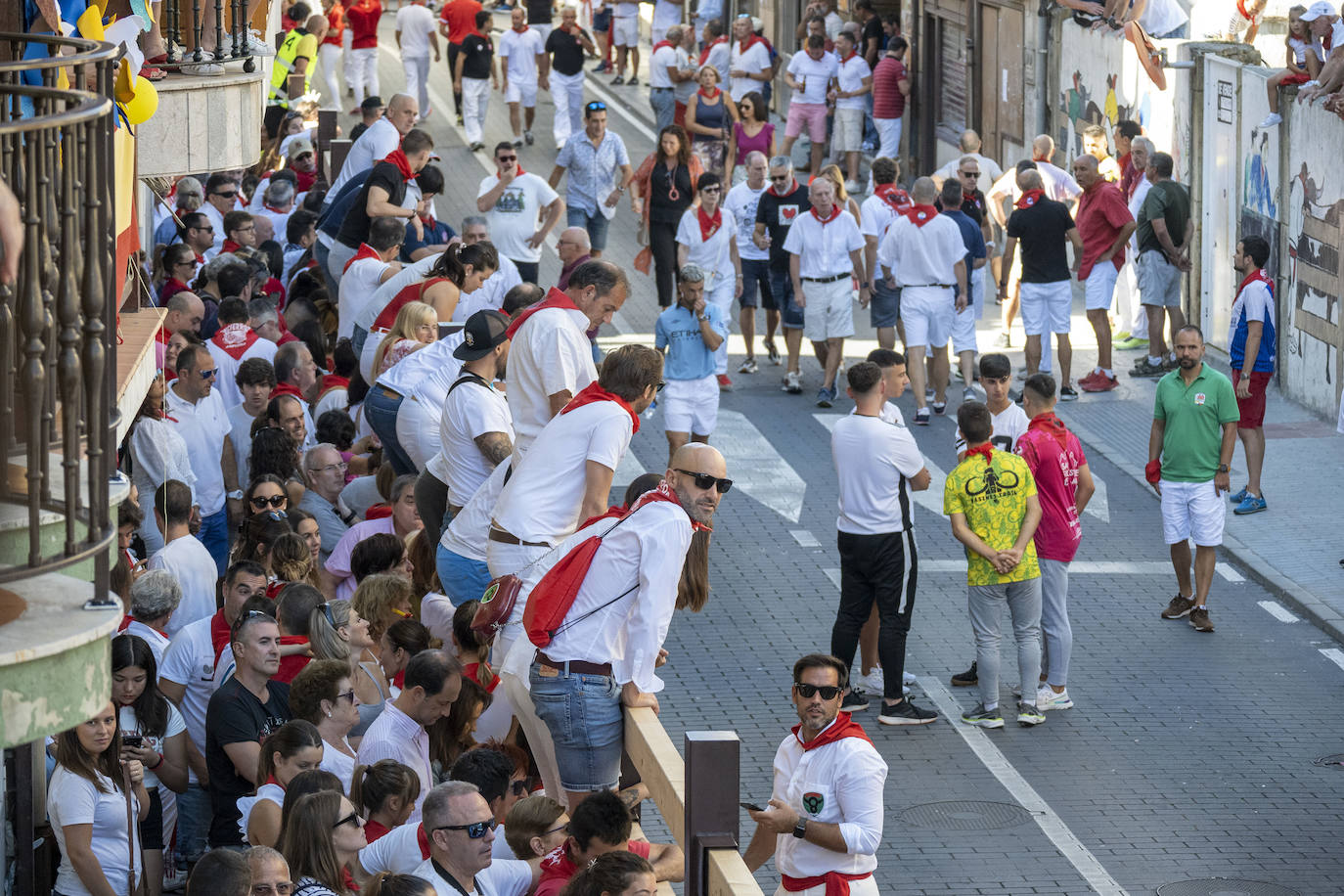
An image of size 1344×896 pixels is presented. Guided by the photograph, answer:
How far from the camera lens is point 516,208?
18.3 m

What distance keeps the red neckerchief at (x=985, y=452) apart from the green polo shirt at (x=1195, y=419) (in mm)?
2028

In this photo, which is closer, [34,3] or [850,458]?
[34,3]

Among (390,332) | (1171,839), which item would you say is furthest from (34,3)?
(1171,839)

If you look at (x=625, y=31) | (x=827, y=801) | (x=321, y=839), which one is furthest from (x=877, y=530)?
(x=625, y=31)

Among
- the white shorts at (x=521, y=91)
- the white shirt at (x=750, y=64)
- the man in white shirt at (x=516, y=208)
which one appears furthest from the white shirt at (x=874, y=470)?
the white shorts at (x=521, y=91)

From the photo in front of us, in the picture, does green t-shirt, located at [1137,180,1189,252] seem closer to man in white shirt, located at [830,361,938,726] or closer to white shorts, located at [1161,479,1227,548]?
white shorts, located at [1161,479,1227,548]

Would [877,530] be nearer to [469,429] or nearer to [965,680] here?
[965,680]

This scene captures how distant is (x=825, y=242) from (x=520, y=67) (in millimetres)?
12917

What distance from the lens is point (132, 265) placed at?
901 cm

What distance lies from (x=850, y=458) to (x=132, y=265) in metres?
4.35

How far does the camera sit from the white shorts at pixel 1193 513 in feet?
41.9

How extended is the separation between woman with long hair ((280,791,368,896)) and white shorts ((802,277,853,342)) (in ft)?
38.2

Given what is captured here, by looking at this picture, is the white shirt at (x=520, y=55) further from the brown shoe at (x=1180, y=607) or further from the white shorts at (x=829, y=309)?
the brown shoe at (x=1180, y=607)

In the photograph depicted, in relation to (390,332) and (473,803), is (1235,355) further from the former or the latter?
(473,803)
